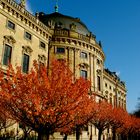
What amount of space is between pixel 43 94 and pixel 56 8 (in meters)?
38.2

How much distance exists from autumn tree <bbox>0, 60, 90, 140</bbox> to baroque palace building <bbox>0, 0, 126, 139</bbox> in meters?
10.5

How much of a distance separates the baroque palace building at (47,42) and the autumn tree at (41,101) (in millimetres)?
10468

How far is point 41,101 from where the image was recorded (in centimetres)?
2031

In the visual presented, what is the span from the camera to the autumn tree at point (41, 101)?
19.8 meters

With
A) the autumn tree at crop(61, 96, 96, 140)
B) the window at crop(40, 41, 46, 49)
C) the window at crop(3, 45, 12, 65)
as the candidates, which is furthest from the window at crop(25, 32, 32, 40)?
the autumn tree at crop(61, 96, 96, 140)

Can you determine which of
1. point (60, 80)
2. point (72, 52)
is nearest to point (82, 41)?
point (72, 52)

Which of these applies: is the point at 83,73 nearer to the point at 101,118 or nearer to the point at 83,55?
the point at 83,55

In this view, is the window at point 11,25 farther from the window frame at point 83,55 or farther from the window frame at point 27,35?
the window frame at point 83,55

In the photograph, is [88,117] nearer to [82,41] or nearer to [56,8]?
[82,41]

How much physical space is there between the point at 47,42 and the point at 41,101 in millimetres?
22596

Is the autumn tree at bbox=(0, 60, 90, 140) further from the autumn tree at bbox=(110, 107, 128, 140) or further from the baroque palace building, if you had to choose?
the autumn tree at bbox=(110, 107, 128, 140)

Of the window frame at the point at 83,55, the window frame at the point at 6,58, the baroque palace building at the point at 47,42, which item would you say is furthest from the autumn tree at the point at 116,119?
the window frame at the point at 6,58

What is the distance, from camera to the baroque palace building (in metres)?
32.3

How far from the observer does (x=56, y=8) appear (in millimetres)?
55719
